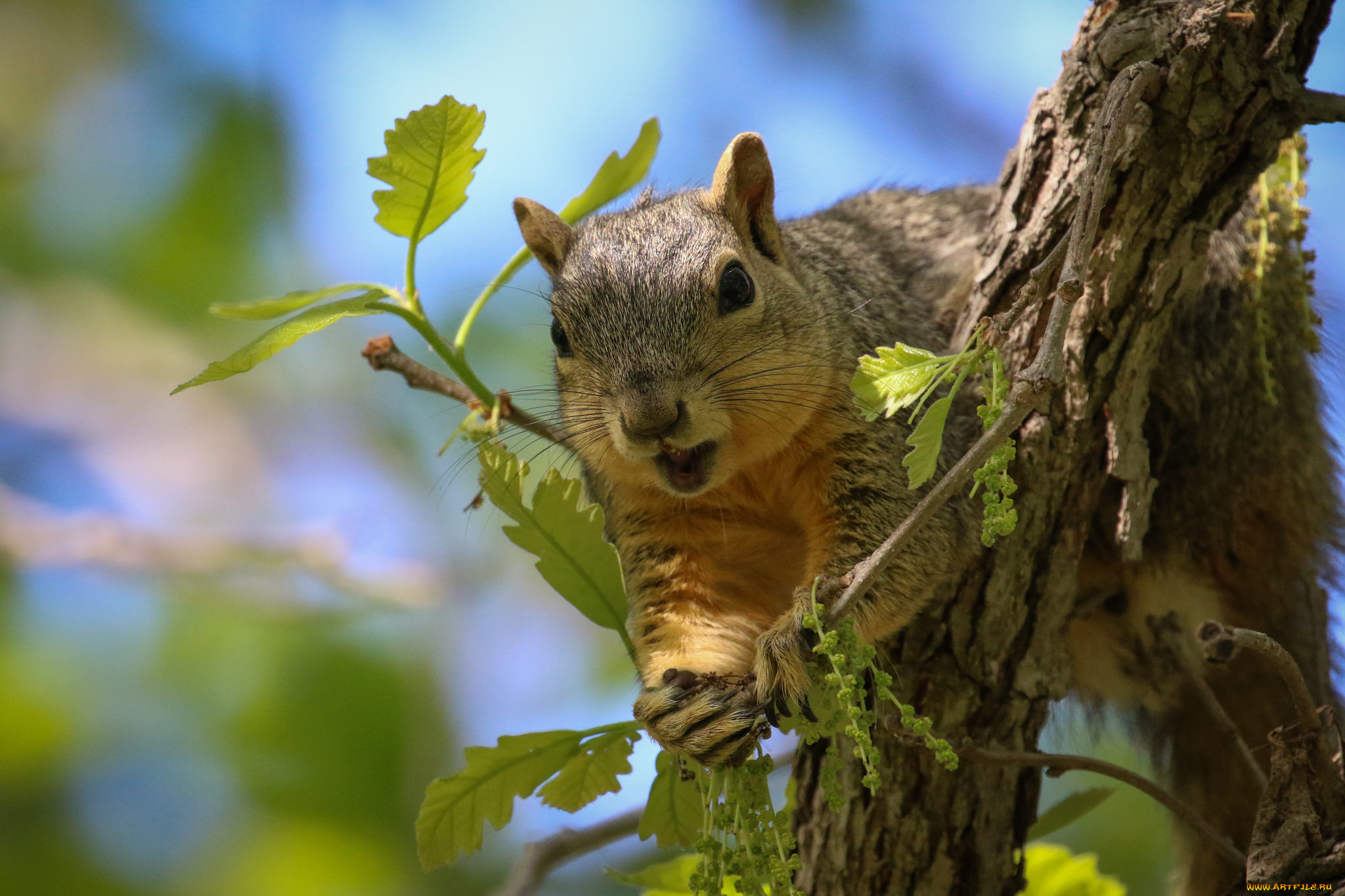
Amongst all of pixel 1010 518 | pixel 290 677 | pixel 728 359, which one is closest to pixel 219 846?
pixel 290 677

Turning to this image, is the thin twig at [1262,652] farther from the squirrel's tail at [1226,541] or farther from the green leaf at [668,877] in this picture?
the green leaf at [668,877]

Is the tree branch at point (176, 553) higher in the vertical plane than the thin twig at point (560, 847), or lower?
higher

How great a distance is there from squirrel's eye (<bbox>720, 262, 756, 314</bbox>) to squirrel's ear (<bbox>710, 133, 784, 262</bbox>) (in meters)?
0.30

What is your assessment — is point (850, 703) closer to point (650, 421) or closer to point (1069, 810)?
point (650, 421)

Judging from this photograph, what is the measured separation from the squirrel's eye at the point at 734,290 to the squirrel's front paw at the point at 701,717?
92cm

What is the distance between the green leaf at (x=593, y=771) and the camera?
2.54 m

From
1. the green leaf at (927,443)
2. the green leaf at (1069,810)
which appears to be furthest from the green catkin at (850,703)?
the green leaf at (1069,810)

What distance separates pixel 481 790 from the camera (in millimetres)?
2457

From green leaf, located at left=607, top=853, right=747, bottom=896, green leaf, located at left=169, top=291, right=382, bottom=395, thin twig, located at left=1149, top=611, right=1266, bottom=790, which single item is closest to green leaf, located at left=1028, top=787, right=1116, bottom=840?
thin twig, located at left=1149, top=611, right=1266, bottom=790

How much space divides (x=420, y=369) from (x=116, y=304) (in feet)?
17.7

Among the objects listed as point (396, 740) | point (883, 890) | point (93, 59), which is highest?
point (93, 59)

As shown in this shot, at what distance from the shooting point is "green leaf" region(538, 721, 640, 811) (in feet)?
8.34

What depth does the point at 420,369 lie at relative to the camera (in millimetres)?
2998

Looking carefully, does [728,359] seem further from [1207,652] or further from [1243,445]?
[1243,445]
